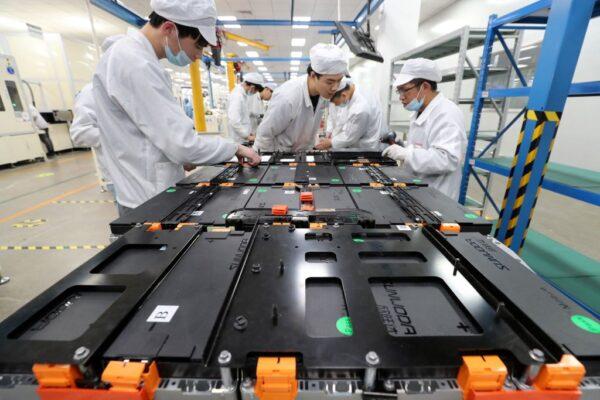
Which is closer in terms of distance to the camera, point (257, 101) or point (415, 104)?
point (415, 104)

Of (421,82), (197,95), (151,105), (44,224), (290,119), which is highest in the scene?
(197,95)

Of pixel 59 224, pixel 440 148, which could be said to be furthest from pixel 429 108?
pixel 59 224

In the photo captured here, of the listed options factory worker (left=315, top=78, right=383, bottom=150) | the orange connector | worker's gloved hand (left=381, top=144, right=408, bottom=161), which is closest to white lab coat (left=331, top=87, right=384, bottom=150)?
factory worker (left=315, top=78, right=383, bottom=150)

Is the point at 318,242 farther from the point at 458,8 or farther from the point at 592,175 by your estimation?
the point at 458,8

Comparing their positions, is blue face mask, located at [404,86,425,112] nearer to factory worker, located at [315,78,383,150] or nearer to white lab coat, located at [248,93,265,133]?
factory worker, located at [315,78,383,150]

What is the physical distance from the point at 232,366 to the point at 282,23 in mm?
10337

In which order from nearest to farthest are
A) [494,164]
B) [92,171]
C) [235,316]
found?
[235,316], [494,164], [92,171]

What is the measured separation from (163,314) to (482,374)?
709mm

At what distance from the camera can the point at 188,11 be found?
1.53 m

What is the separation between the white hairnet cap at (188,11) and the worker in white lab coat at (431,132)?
1679 millimetres

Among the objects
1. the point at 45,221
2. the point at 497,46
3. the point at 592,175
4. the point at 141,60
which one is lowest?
the point at 45,221

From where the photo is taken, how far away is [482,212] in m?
3.81

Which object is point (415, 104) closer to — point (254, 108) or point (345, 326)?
point (345, 326)

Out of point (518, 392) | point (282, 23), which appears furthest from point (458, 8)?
point (518, 392)
